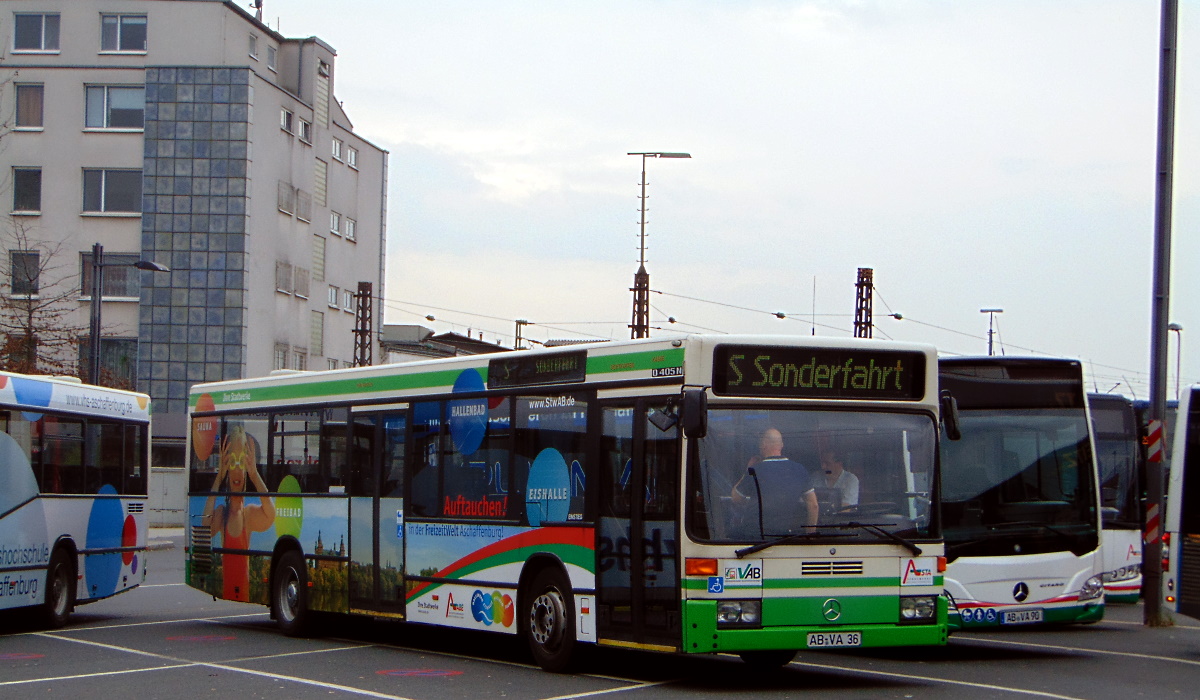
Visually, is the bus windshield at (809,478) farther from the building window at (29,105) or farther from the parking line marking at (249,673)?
the building window at (29,105)

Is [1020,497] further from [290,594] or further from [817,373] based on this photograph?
[290,594]

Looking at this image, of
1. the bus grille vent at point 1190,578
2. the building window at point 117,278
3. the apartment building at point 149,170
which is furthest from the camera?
the apartment building at point 149,170

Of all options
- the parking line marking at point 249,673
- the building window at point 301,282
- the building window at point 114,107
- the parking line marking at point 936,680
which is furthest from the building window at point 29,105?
the parking line marking at point 936,680

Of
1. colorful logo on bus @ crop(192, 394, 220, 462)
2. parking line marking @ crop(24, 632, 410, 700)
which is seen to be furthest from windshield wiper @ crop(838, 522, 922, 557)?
colorful logo on bus @ crop(192, 394, 220, 462)

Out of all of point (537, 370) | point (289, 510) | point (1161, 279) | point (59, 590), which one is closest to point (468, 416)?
point (537, 370)

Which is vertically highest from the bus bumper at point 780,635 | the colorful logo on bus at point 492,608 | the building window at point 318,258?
the building window at point 318,258

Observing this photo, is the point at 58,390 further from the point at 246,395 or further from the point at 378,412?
the point at 378,412

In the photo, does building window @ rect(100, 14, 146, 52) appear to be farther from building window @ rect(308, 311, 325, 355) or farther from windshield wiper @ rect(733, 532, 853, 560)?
windshield wiper @ rect(733, 532, 853, 560)

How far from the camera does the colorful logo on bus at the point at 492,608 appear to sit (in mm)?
13453

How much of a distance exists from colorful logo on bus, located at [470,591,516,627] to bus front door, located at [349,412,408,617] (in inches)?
57.3

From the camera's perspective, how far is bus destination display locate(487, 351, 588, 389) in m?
12.9

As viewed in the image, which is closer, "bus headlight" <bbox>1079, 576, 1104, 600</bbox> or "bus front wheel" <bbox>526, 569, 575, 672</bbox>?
"bus front wheel" <bbox>526, 569, 575, 672</bbox>

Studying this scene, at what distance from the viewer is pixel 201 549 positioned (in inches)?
739

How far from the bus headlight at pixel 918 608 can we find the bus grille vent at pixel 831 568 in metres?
0.46
